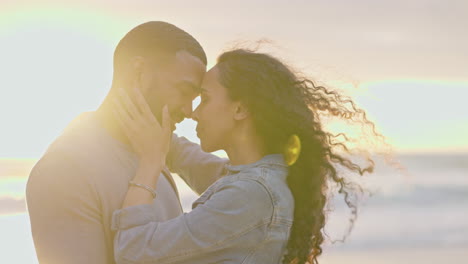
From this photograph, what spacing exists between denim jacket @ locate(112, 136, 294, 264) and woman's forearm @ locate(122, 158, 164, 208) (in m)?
0.06

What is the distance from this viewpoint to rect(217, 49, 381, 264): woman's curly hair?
4047mm

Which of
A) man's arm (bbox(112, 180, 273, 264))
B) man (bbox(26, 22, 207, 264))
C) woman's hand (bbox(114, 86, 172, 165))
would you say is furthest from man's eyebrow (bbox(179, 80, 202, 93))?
man's arm (bbox(112, 180, 273, 264))

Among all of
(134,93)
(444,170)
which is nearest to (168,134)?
(134,93)

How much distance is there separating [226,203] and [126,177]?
626mm

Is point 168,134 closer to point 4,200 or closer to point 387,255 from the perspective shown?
point 387,255

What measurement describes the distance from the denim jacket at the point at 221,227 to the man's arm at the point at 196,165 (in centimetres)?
133

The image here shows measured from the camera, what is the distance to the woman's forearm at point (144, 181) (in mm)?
3877

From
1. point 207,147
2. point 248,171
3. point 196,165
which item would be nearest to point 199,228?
point 248,171

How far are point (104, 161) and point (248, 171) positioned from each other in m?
0.77

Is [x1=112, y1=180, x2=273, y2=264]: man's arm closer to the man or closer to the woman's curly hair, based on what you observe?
the man

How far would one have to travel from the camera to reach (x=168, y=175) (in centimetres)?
452

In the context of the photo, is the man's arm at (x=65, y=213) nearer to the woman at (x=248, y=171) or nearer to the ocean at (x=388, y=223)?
the woman at (x=248, y=171)

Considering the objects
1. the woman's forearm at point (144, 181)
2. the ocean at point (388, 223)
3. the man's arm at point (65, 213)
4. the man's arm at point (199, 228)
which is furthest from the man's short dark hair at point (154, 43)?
the ocean at point (388, 223)

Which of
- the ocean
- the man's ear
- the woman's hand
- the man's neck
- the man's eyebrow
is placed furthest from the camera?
the ocean
